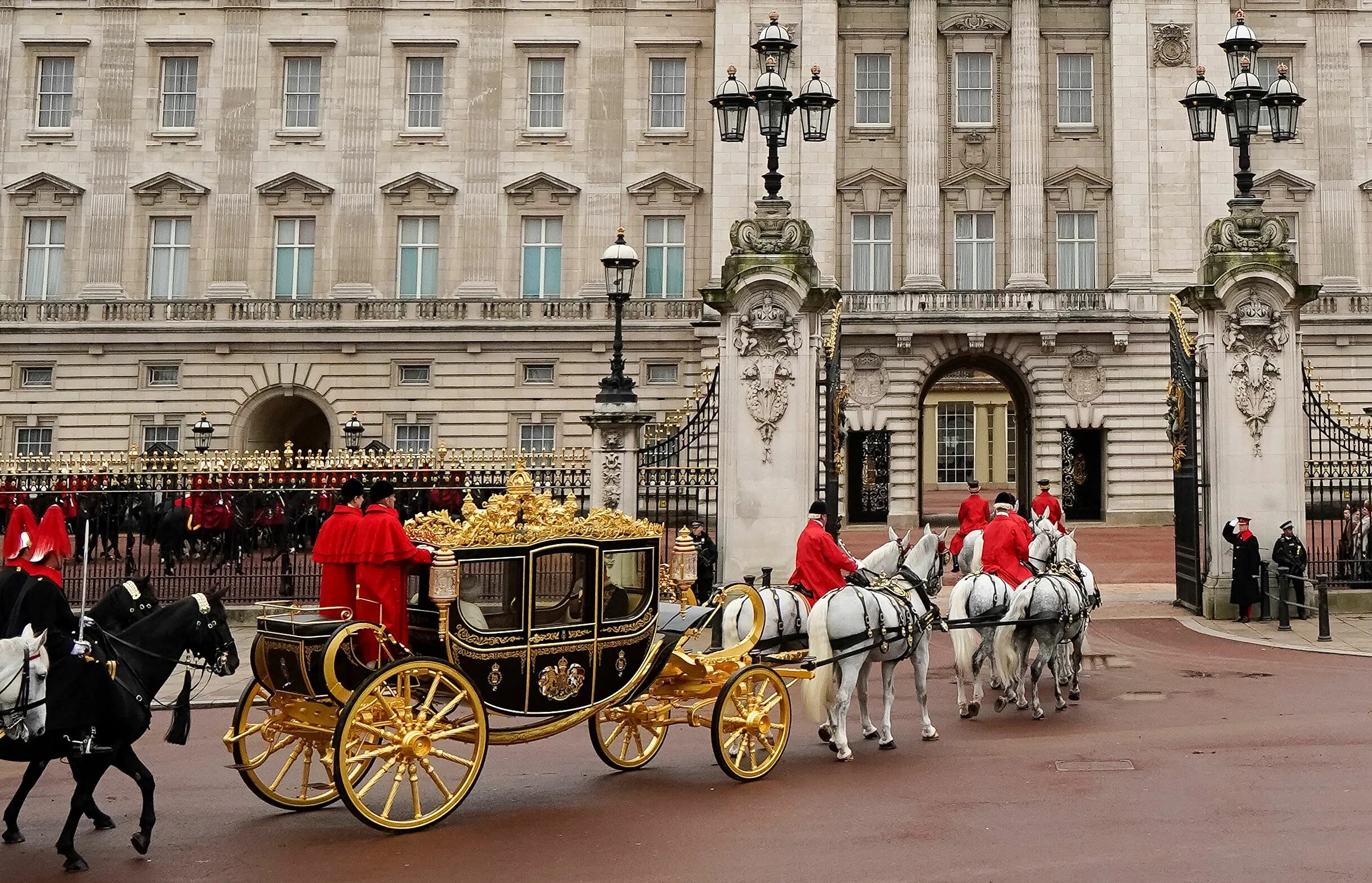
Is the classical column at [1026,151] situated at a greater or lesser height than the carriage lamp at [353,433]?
greater

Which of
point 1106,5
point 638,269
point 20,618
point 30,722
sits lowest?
point 30,722

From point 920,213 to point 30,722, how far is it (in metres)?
34.4

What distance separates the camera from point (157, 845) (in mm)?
7855

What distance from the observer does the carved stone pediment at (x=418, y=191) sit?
39625 millimetres

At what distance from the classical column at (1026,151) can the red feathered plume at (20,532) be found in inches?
1318

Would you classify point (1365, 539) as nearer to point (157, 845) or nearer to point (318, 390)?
point (157, 845)

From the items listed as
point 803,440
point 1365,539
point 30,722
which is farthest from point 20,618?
point 1365,539

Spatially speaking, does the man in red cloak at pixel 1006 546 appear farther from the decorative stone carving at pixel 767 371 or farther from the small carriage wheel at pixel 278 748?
the small carriage wheel at pixel 278 748

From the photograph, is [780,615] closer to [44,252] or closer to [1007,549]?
[1007,549]

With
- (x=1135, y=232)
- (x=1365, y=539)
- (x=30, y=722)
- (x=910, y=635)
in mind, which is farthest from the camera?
(x=1135, y=232)

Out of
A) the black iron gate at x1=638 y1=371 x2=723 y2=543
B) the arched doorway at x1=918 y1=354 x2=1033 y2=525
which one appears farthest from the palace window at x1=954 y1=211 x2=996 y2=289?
the black iron gate at x1=638 y1=371 x2=723 y2=543

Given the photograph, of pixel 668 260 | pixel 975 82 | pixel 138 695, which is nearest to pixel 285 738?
pixel 138 695

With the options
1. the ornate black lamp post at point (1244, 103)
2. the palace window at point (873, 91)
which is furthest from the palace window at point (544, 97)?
the ornate black lamp post at point (1244, 103)

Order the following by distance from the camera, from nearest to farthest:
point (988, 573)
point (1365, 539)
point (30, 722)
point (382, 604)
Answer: point (30, 722) < point (382, 604) < point (988, 573) < point (1365, 539)
